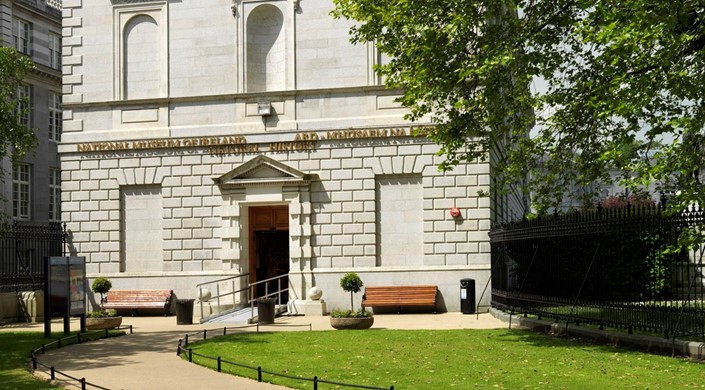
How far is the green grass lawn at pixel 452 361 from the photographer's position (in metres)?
14.1

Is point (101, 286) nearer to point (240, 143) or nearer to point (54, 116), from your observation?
point (240, 143)

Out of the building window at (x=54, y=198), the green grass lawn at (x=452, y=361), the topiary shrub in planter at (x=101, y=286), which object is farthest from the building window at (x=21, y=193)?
the green grass lawn at (x=452, y=361)

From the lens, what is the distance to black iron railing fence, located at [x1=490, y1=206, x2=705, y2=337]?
674 inches

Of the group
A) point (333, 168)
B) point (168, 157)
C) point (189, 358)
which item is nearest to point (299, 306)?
point (333, 168)

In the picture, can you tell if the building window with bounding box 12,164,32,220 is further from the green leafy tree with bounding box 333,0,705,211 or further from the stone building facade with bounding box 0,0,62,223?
the green leafy tree with bounding box 333,0,705,211

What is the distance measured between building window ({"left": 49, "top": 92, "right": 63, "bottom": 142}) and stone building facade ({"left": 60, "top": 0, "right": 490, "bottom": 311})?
16997mm

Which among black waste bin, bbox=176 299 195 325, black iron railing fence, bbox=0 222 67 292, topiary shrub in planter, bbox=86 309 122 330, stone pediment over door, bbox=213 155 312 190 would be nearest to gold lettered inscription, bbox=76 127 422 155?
stone pediment over door, bbox=213 155 312 190

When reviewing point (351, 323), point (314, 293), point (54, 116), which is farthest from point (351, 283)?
point (54, 116)

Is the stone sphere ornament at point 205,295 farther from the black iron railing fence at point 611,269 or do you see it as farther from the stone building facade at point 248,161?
the black iron railing fence at point 611,269

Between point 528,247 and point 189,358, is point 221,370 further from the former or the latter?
point 528,247

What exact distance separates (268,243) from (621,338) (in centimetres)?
1568

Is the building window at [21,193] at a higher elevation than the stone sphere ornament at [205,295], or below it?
higher

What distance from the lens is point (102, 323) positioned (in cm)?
2461

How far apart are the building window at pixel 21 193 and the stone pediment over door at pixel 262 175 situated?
19.2 m
